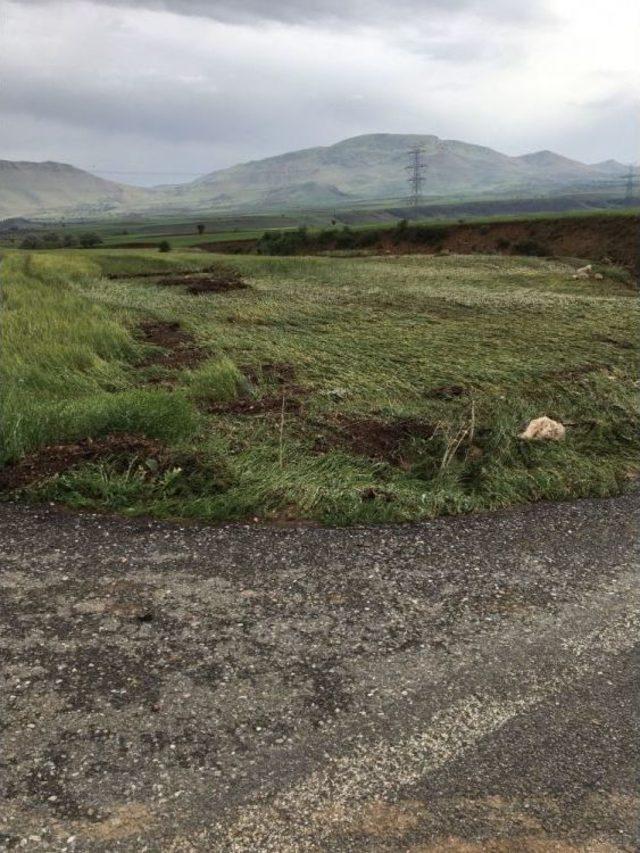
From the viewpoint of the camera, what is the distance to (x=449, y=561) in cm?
763

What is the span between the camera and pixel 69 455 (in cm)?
970

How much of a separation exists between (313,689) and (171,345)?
1391 cm

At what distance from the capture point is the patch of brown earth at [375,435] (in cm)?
1084

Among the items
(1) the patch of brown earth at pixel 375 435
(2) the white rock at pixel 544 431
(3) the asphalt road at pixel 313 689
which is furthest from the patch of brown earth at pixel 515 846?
(2) the white rock at pixel 544 431

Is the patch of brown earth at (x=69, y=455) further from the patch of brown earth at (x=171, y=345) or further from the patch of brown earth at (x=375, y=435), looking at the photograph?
the patch of brown earth at (x=171, y=345)

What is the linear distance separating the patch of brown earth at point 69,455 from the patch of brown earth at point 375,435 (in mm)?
2938

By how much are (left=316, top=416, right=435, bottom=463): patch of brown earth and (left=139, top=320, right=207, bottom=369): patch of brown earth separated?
5.59 metres

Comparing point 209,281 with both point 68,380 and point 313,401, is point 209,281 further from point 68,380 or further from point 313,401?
point 313,401

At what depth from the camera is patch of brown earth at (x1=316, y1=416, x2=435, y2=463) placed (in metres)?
10.8

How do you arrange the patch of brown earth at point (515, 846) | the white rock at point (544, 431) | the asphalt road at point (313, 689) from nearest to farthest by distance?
the patch of brown earth at point (515, 846) → the asphalt road at point (313, 689) → the white rock at point (544, 431)

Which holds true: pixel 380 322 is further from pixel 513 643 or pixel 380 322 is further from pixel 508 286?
pixel 513 643

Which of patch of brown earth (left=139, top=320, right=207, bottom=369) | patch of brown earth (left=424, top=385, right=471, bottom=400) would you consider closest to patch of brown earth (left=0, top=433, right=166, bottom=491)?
patch of brown earth (left=139, top=320, right=207, bottom=369)

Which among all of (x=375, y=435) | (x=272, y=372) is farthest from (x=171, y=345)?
(x=375, y=435)

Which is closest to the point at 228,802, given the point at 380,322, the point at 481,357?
the point at 481,357
